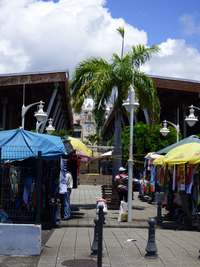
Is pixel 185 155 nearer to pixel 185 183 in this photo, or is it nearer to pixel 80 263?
pixel 185 183

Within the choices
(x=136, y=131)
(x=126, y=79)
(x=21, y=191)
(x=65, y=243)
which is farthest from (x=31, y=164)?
(x=136, y=131)

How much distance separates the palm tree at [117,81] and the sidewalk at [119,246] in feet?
21.1

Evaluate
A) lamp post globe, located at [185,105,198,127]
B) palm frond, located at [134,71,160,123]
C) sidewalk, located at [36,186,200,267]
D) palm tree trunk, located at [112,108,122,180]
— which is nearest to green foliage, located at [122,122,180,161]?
lamp post globe, located at [185,105,198,127]

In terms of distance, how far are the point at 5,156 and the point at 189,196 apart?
569cm

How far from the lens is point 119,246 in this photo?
11414 millimetres

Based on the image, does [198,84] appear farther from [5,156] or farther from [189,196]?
[5,156]

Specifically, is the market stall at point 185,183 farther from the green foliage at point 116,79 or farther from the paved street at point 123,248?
the green foliage at point 116,79

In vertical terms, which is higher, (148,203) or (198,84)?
(198,84)

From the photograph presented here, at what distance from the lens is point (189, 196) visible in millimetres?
15836

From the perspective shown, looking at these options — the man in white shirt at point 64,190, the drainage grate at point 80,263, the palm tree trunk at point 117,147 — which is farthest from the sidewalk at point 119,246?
the palm tree trunk at point 117,147

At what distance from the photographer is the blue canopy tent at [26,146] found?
44.2 feet

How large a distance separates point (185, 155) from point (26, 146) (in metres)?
4.42

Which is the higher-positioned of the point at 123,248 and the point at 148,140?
the point at 148,140

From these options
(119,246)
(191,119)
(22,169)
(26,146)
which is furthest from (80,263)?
(191,119)
